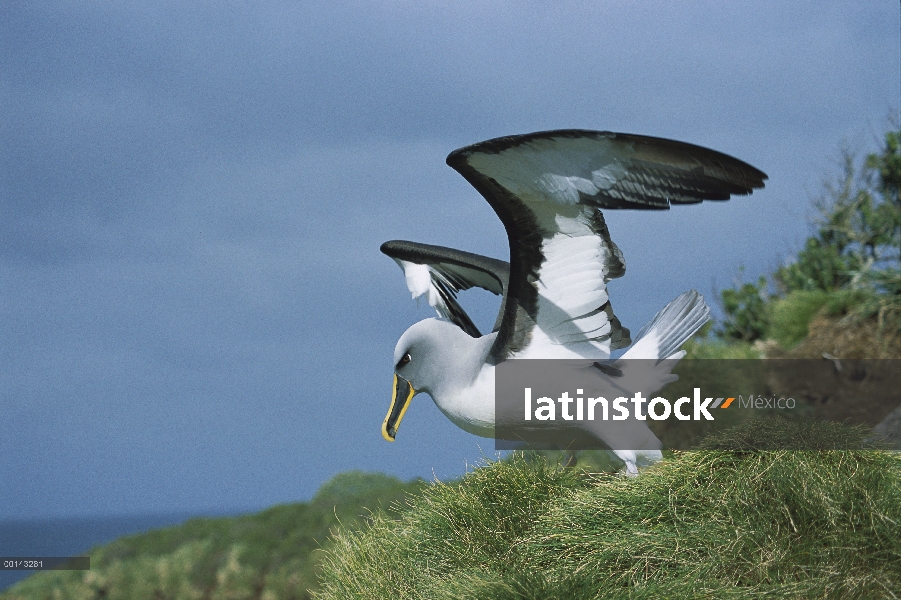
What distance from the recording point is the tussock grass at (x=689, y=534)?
342 centimetres

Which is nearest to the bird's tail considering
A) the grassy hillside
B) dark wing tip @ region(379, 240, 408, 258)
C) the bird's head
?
the bird's head

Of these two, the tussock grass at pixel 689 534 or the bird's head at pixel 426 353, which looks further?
the bird's head at pixel 426 353

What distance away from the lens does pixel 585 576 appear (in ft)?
11.7

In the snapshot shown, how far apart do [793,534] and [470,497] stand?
175 centimetres

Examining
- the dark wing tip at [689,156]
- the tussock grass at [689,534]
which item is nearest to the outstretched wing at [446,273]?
the tussock grass at [689,534]

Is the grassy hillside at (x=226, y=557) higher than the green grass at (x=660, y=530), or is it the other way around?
the green grass at (x=660, y=530)

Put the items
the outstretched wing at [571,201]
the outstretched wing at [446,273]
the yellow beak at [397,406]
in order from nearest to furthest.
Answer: the outstretched wing at [571,201] < the yellow beak at [397,406] < the outstretched wing at [446,273]

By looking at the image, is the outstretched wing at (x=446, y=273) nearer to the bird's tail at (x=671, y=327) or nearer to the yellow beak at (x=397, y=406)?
the yellow beak at (x=397, y=406)

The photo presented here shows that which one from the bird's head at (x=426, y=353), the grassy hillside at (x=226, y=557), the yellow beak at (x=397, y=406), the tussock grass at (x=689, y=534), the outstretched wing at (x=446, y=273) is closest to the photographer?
the tussock grass at (x=689, y=534)

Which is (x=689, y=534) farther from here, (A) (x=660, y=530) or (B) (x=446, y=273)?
(B) (x=446, y=273)

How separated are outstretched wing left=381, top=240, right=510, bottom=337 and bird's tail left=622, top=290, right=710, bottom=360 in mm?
1220

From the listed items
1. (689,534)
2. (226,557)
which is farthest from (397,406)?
(226,557)

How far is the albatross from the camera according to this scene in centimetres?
395

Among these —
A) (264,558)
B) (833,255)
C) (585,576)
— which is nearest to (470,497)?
(585,576)
